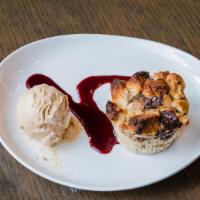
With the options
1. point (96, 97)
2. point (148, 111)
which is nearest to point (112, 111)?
point (148, 111)

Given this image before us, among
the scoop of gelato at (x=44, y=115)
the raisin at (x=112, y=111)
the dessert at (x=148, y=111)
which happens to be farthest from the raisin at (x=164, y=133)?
the scoop of gelato at (x=44, y=115)

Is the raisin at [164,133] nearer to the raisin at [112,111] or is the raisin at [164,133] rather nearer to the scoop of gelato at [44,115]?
the raisin at [112,111]

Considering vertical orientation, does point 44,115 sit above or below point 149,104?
below

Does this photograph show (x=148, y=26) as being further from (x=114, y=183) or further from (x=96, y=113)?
(x=114, y=183)

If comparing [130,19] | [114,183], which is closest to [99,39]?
[130,19]

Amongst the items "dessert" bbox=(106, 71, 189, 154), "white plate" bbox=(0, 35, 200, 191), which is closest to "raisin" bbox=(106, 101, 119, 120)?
"dessert" bbox=(106, 71, 189, 154)

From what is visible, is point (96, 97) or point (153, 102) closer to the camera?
point (153, 102)

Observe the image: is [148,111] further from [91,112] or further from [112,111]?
[91,112]
